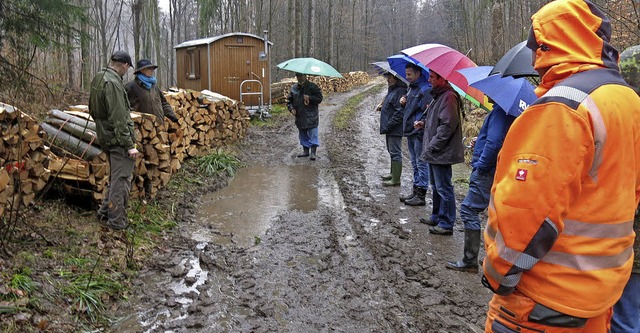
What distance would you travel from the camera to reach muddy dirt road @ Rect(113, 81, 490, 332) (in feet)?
12.4

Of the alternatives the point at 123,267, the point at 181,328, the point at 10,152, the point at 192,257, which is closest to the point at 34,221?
the point at 10,152

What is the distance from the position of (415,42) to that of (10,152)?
62.1 metres

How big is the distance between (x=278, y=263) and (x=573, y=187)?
350 centimetres

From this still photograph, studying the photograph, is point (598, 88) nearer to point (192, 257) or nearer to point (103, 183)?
point (192, 257)

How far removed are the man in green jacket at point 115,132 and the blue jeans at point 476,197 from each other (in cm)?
355

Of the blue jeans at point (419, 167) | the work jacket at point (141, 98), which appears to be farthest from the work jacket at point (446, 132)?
the work jacket at point (141, 98)

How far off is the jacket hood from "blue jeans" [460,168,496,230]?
257 centimetres

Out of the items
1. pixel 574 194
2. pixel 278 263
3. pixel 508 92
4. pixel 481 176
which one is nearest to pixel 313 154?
pixel 278 263

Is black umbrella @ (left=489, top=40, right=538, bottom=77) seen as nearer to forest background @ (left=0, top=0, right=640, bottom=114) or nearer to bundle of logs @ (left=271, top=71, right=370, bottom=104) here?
forest background @ (left=0, top=0, right=640, bottom=114)

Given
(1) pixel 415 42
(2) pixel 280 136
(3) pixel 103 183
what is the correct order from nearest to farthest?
(3) pixel 103 183, (2) pixel 280 136, (1) pixel 415 42

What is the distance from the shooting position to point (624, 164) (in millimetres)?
1854

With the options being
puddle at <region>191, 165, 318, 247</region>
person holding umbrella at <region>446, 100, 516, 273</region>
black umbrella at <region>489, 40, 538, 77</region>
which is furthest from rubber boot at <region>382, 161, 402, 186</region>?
black umbrella at <region>489, 40, 538, 77</region>

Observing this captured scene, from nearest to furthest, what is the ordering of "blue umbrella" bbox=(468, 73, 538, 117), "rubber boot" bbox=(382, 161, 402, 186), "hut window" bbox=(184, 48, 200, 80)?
1. "blue umbrella" bbox=(468, 73, 538, 117)
2. "rubber boot" bbox=(382, 161, 402, 186)
3. "hut window" bbox=(184, 48, 200, 80)

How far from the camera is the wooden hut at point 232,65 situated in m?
14.0
